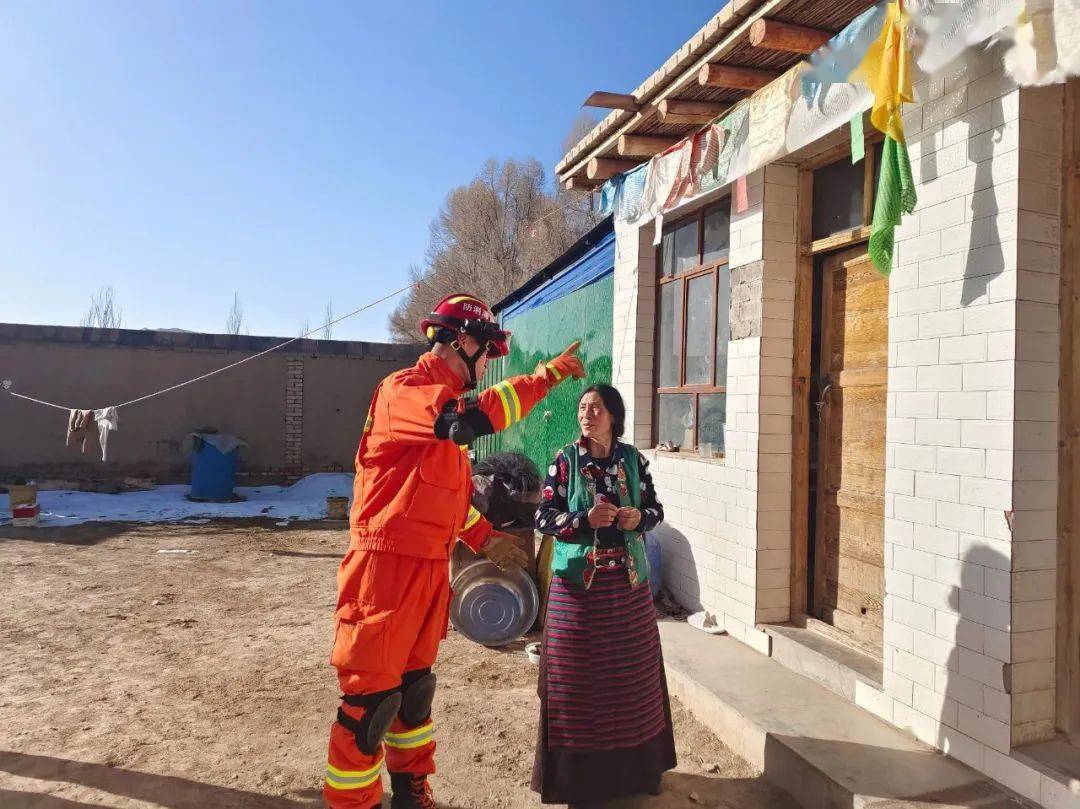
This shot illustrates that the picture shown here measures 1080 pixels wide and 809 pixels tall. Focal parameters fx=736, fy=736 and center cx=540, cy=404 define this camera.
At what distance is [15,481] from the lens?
41.4 feet

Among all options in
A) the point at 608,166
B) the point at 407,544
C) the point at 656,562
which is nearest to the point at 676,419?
the point at 656,562

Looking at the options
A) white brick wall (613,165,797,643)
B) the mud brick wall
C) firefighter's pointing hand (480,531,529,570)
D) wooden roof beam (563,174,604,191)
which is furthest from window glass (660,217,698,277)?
the mud brick wall

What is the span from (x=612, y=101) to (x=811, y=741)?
3743 mm

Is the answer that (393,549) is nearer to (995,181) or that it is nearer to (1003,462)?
(1003,462)

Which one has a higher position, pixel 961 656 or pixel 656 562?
pixel 961 656

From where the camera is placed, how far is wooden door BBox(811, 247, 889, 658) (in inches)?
140

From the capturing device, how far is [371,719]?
255 cm

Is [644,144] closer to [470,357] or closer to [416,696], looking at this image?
[470,357]

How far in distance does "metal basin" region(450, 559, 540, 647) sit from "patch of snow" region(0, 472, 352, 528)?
685 cm

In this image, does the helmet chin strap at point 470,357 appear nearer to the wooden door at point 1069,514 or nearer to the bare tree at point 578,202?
the wooden door at point 1069,514

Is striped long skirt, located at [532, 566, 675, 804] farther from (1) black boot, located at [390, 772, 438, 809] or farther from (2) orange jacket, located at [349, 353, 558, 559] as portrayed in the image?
(2) orange jacket, located at [349, 353, 558, 559]

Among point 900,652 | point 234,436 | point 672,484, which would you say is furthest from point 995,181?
point 234,436

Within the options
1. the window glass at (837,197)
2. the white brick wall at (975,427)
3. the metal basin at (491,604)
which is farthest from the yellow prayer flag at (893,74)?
the metal basin at (491,604)

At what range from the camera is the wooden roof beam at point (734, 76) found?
3893mm
